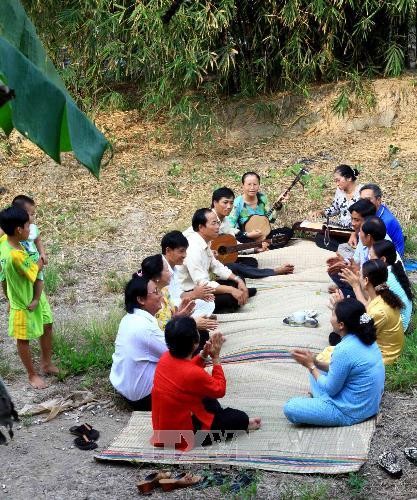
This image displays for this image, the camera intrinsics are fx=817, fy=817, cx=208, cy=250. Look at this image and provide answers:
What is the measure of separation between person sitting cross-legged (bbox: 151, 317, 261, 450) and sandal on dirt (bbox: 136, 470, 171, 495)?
0.26 meters

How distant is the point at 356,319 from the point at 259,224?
387cm

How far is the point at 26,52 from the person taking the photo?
3182mm

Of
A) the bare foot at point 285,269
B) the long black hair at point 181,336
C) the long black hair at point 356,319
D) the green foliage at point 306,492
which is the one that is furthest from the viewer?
the bare foot at point 285,269

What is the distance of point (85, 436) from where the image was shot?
4.94 m

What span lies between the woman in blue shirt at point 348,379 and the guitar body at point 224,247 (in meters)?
3.03

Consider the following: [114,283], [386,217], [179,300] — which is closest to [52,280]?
[114,283]

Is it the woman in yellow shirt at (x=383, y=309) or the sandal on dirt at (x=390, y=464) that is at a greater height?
the woman in yellow shirt at (x=383, y=309)

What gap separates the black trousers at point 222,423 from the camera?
463 cm

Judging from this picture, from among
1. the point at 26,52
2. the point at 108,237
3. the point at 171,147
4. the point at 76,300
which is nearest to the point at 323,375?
the point at 26,52

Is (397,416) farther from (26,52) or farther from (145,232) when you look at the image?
(145,232)

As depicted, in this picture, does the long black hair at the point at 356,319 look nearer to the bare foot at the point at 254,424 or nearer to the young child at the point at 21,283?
the bare foot at the point at 254,424

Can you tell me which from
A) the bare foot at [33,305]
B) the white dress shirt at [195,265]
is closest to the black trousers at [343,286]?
the white dress shirt at [195,265]

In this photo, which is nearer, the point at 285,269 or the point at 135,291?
the point at 135,291

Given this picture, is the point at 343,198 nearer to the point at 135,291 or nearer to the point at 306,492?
the point at 135,291
